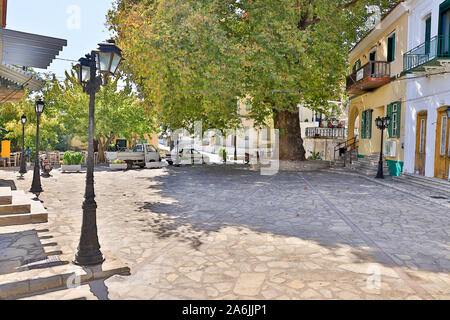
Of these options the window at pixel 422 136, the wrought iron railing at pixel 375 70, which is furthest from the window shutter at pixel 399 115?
the wrought iron railing at pixel 375 70

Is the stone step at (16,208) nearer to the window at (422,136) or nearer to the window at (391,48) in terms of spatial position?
the window at (422,136)

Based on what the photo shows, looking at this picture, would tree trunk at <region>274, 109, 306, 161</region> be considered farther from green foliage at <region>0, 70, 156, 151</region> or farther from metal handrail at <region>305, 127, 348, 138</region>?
green foliage at <region>0, 70, 156, 151</region>

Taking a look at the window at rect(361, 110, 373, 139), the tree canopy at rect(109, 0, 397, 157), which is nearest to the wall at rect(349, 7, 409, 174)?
the window at rect(361, 110, 373, 139)

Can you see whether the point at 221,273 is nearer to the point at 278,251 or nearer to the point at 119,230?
the point at 278,251

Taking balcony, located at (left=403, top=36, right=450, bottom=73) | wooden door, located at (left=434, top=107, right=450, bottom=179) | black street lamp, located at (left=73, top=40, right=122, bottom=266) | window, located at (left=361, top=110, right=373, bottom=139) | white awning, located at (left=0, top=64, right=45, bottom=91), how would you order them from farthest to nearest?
1. window, located at (left=361, top=110, right=373, bottom=139)
2. wooden door, located at (left=434, top=107, right=450, bottom=179)
3. balcony, located at (left=403, top=36, right=450, bottom=73)
4. white awning, located at (left=0, top=64, right=45, bottom=91)
5. black street lamp, located at (left=73, top=40, right=122, bottom=266)

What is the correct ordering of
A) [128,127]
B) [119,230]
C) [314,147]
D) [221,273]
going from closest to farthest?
[221,273]
[119,230]
[128,127]
[314,147]

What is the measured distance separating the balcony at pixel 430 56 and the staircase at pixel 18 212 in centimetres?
1388

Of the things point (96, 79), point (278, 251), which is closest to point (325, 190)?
point (278, 251)

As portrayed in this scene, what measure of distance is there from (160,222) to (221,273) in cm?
348

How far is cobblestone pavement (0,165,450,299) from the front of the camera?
178 inches

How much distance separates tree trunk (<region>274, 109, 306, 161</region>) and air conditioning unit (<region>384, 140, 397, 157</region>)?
526 centimetres

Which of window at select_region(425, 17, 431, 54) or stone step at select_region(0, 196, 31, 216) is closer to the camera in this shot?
stone step at select_region(0, 196, 31, 216)

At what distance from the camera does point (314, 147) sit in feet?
99.5
